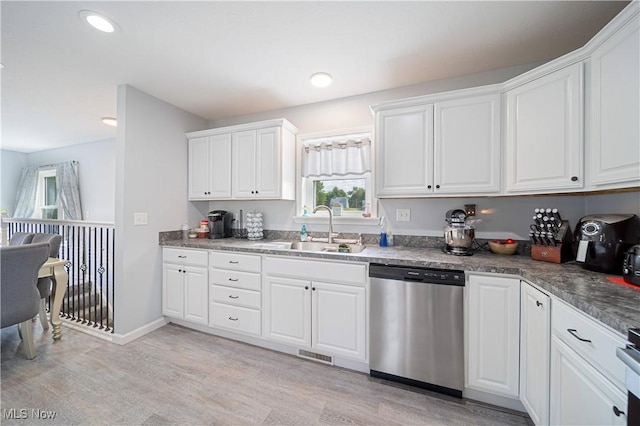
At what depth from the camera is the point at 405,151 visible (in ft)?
6.93

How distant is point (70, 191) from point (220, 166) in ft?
12.8

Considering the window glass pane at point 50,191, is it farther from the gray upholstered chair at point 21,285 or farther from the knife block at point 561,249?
the knife block at point 561,249

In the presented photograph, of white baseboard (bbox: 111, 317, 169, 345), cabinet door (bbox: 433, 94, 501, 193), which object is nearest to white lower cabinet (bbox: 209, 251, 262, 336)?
white baseboard (bbox: 111, 317, 169, 345)

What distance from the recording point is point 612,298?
1.00 metres

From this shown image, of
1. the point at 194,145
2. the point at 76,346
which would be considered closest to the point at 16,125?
the point at 194,145

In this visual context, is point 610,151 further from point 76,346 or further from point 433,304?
point 76,346

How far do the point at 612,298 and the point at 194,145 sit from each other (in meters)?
3.62

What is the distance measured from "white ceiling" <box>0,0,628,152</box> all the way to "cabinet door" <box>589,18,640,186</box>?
474 mm

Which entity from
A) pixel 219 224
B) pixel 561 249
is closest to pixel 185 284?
pixel 219 224

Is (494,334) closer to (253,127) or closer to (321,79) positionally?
(321,79)

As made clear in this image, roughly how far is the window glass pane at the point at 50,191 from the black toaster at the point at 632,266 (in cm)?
790

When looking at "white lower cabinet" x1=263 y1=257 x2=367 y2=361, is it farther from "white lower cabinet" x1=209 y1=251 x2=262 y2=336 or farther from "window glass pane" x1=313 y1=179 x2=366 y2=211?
"window glass pane" x1=313 y1=179 x2=366 y2=211

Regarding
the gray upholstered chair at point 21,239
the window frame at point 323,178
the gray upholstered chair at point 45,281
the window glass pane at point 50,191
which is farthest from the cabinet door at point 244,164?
the window glass pane at point 50,191

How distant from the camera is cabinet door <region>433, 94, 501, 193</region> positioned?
1.86 m
